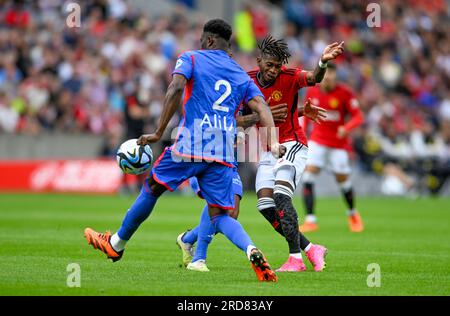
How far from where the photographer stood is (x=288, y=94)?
10602mm

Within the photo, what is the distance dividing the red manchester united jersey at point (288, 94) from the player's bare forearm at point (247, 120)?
611 mm

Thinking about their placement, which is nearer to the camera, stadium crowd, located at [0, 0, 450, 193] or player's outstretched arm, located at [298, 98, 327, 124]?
player's outstretched arm, located at [298, 98, 327, 124]

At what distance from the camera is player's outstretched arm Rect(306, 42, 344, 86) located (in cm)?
979

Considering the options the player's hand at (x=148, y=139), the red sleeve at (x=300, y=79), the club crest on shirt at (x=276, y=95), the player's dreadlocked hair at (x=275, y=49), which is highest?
the player's dreadlocked hair at (x=275, y=49)

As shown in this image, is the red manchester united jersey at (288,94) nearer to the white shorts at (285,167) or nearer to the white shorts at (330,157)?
the white shorts at (285,167)

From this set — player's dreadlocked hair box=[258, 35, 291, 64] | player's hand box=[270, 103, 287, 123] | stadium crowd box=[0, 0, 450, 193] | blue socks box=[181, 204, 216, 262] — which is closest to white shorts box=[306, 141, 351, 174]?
player's hand box=[270, 103, 287, 123]

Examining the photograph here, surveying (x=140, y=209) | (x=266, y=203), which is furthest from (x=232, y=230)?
(x=266, y=203)

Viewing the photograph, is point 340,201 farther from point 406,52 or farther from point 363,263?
point 363,263

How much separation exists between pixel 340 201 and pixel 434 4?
1618 cm

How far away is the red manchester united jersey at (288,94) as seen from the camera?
10.5 meters

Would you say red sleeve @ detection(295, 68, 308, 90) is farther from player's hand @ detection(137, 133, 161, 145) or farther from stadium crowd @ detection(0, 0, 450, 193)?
stadium crowd @ detection(0, 0, 450, 193)

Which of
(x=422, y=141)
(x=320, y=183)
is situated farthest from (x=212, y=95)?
(x=422, y=141)

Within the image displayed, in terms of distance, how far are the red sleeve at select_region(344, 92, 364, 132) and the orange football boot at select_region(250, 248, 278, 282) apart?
826 cm

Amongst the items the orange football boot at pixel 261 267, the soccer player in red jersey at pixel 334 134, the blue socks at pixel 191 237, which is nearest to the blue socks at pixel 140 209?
the blue socks at pixel 191 237
